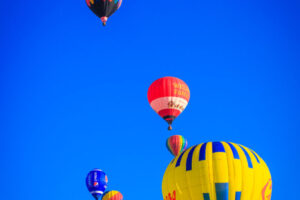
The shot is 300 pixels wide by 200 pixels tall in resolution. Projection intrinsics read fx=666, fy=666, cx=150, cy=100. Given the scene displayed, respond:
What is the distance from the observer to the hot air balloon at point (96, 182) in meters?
40.9

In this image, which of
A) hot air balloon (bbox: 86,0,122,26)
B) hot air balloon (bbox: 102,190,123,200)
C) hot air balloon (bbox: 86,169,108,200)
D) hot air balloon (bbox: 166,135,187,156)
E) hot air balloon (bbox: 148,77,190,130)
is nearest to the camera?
hot air balloon (bbox: 86,0,122,26)

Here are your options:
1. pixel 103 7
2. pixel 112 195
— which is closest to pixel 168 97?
pixel 103 7

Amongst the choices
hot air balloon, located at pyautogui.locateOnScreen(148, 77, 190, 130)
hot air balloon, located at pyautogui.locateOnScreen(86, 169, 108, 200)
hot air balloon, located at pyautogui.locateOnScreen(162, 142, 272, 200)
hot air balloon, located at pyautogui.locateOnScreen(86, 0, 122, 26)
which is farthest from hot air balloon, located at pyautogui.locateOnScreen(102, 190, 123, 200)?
hot air balloon, located at pyautogui.locateOnScreen(162, 142, 272, 200)

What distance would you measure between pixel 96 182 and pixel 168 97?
1056 cm

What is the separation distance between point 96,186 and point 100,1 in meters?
14.4

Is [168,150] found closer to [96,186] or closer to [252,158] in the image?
[96,186]

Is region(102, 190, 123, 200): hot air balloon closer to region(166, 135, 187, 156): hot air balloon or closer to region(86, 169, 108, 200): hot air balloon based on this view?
region(86, 169, 108, 200): hot air balloon

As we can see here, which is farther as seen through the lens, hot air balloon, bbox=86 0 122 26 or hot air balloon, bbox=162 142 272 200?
hot air balloon, bbox=86 0 122 26

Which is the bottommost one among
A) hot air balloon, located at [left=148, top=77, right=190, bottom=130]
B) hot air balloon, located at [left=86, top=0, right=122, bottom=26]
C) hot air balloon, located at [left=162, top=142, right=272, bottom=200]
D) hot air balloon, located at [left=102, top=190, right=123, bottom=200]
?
hot air balloon, located at [left=162, top=142, right=272, bottom=200]

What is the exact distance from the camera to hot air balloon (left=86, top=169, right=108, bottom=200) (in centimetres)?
4094

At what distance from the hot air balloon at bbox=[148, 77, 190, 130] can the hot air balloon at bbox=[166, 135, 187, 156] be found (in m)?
9.63

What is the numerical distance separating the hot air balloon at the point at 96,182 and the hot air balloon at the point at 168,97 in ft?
30.5

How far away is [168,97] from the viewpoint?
33.2 meters

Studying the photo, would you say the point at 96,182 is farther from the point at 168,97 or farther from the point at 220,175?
the point at 220,175
